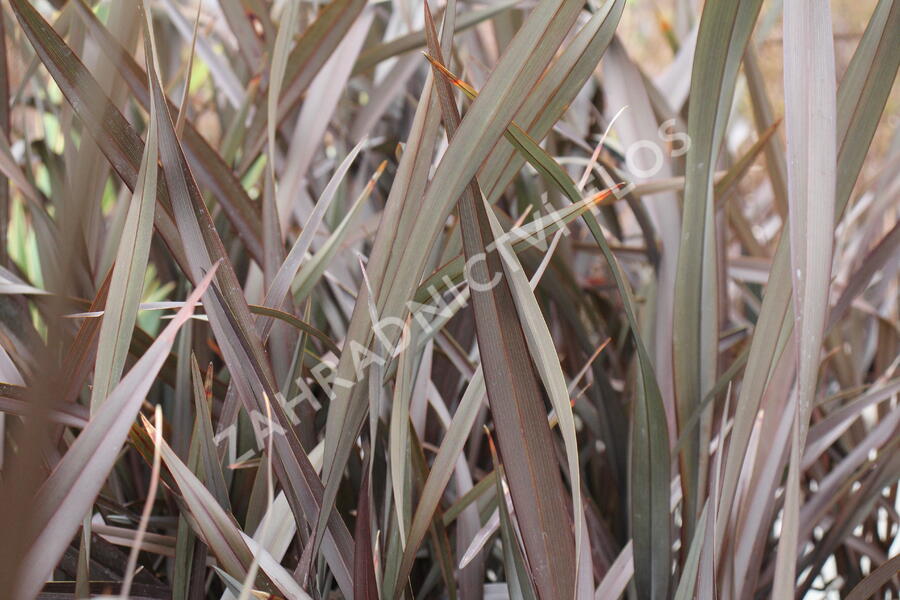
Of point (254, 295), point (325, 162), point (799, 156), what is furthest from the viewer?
point (325, 162)

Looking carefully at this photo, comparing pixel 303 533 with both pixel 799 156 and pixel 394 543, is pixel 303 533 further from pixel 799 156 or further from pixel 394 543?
pixel 799 156

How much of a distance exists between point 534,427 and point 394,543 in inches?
2.6

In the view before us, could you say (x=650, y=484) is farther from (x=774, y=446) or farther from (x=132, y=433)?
(x=132, y=433)

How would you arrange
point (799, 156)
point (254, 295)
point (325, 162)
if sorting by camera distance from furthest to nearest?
1. point (325, 162)
2. point (254, 295)
3. point (799, 156)

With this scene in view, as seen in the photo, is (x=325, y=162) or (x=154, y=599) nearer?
(x=154, y=599)

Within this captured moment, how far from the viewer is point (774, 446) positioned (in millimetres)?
253

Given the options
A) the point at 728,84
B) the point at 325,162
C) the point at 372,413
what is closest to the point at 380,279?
the point at 372,413

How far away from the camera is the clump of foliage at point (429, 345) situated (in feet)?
0.62

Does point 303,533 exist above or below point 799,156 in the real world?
below

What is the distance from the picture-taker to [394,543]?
0.23 m

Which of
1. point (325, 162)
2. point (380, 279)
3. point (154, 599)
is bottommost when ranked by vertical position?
point (154, 599)

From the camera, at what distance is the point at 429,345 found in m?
0.29

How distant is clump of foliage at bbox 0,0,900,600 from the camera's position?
0.62 feet

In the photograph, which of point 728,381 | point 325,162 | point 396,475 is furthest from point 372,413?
point 325,162
